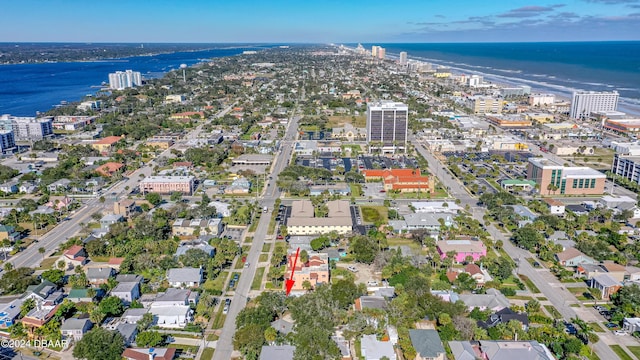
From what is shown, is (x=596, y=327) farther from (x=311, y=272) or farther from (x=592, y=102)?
(x=592, y=102)

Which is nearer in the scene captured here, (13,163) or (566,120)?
(13,163)

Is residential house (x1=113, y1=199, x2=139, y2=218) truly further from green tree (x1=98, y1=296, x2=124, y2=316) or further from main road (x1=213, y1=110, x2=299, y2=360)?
green tree (x1=98, y1=296, x2=124, y2=316)

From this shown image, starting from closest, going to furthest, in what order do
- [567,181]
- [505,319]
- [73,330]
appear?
[73,330], [505,319], [567,181]

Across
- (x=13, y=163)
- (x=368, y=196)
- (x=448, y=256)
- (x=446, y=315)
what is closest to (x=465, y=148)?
(x=368, y=196)

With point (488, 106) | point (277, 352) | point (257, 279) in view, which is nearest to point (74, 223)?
point (257, 279)

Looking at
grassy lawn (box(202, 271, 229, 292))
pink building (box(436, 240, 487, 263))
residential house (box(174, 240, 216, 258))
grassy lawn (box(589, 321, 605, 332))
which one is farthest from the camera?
pink building (box(436, 240, 487, 263))

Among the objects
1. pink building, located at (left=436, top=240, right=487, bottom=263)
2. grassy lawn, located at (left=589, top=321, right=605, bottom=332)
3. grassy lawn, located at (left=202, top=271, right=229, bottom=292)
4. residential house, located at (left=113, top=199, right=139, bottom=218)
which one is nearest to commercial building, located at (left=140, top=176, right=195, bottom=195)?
residential house, located at (left=113, top=199, right=139, bottom=218)

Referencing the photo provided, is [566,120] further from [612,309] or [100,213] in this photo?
[100,213]
